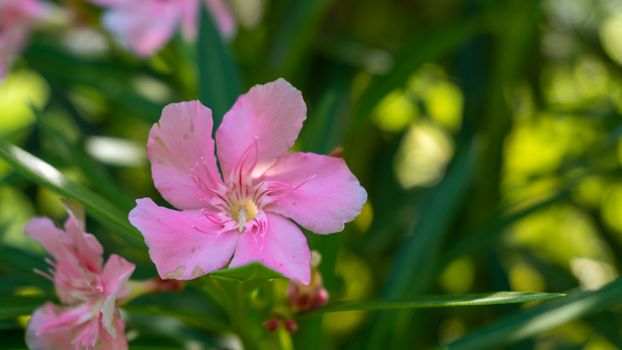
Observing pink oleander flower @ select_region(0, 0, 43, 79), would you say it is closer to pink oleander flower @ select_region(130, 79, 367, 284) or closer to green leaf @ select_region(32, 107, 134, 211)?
green leaf @ select_region(32, 107, 134, 211)

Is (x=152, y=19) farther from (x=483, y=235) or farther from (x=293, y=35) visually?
(x=483, y=235)

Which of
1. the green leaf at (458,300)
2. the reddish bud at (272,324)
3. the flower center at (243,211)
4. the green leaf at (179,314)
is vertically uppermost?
the flower center at (243,211)

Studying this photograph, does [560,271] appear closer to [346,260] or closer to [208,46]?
[346,260]

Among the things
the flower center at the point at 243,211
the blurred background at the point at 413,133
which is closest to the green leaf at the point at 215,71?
the blurred background at the point at 413,133

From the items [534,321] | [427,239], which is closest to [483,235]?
[427,239]

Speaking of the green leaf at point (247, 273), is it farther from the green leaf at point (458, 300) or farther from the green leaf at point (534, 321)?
the green leaf at point (534, 321)

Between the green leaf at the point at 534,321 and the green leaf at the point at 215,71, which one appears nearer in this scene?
the green leaf at the point at 534,321

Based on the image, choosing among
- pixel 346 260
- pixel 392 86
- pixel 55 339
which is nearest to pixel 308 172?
pixel 55 339
